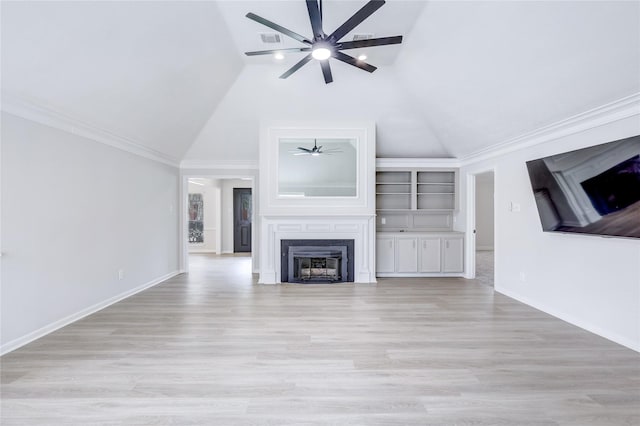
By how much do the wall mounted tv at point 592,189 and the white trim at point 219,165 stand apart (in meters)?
4.99

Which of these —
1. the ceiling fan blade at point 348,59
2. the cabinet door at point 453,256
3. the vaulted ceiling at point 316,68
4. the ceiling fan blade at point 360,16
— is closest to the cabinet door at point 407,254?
the cabinet door at point 453,256

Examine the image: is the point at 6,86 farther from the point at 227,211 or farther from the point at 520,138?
the point at 227,211

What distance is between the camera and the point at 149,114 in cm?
427

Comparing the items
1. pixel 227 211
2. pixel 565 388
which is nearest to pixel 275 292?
pixel 565 388

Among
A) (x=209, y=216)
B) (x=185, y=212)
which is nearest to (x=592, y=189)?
(x=185, y=212)

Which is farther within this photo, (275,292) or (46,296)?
(275,292)

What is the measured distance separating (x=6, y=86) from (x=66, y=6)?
94 centimetres

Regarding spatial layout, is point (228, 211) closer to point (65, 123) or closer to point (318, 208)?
point (318, 208)

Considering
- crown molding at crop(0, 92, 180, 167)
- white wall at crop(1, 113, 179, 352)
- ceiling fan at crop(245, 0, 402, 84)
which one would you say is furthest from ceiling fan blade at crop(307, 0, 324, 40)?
white wall at crop(1, 113, 179, 352)

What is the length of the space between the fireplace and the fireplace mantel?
0.09m

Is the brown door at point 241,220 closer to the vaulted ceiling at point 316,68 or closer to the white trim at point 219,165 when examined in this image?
the white trim at point 219,165

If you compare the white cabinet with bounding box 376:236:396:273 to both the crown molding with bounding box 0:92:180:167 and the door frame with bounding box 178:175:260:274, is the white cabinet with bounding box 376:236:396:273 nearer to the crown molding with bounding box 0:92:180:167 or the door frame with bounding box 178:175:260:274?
the door frame with bounding box 178:175:260:274

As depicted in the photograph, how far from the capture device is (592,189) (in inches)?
120

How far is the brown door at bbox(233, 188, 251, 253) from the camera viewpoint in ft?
31.6
